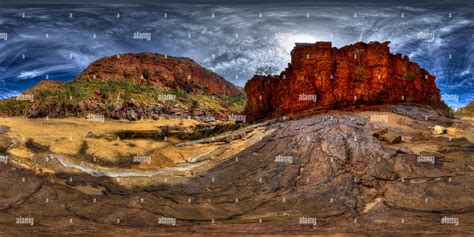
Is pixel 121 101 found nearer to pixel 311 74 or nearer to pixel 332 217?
pixel 311 74

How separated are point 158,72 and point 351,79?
146 ft

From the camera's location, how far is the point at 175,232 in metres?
16.1

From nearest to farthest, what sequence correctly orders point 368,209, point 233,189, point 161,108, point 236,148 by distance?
point 368,209
point 233,189
point 236,148
point 161,108

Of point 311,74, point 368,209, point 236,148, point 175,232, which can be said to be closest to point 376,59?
point 311,74

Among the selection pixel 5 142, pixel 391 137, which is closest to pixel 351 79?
pixel 391 137

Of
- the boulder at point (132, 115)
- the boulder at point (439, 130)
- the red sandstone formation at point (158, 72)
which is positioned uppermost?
the red sandstone formation at point (158, 72)

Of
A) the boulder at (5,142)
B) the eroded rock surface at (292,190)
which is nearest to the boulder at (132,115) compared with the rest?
the boulder at (5,142)

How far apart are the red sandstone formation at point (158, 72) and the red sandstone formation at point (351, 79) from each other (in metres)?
36.6

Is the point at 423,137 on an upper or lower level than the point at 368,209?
upper

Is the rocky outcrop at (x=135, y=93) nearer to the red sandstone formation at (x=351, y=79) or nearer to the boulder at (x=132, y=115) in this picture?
the boulder at (x=132, y=115)

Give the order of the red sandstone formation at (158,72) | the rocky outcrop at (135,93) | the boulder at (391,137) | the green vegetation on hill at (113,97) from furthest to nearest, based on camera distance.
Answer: the red sandstone formation at (158,72) → the rocky outcrop at (135,93) → the green vegetation on hill at (113,97) → the boulder at (391,137)

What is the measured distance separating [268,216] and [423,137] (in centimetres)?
1319

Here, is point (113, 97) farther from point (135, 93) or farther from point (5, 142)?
point (5, 142)

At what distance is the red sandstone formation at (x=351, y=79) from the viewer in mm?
34438
